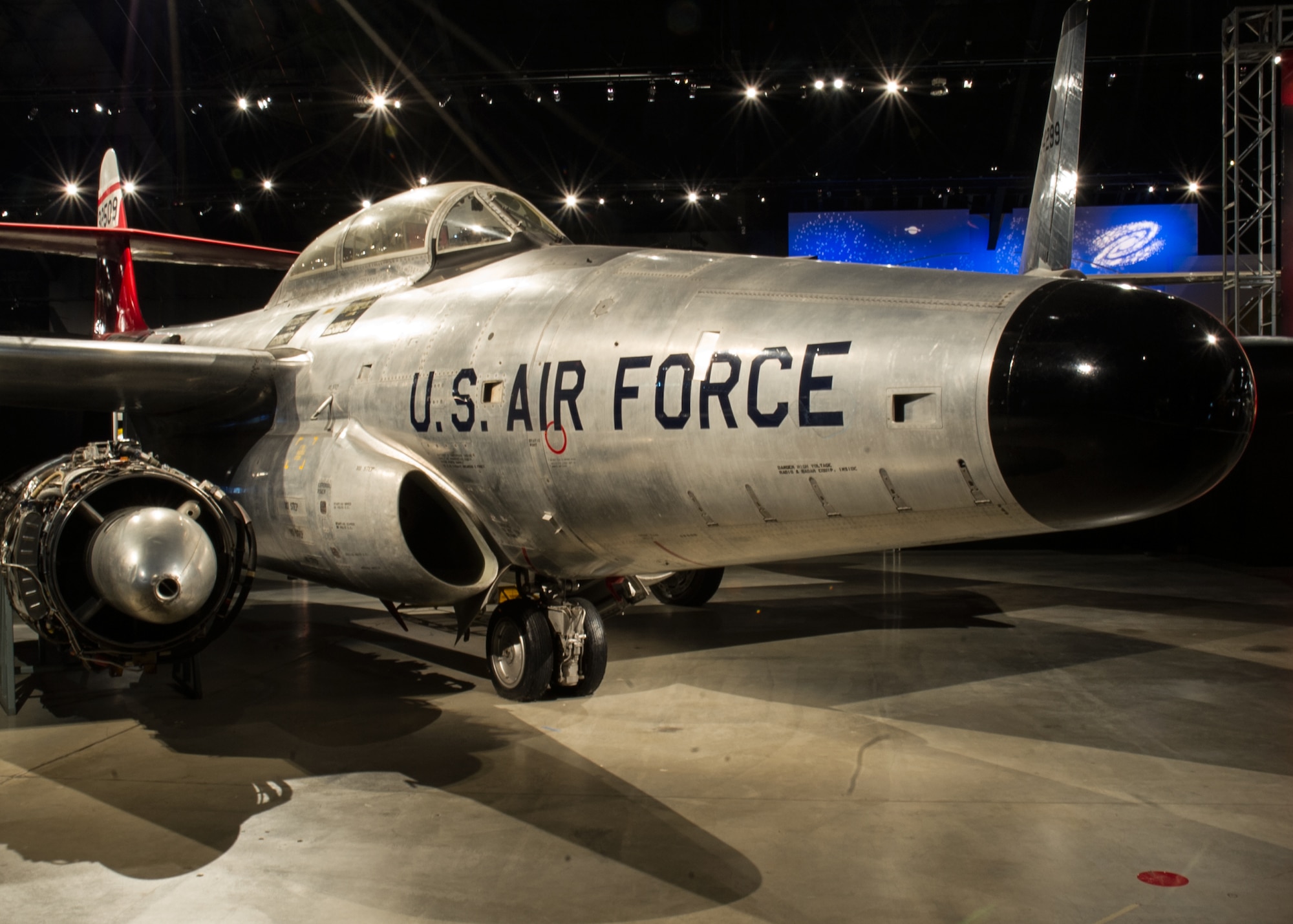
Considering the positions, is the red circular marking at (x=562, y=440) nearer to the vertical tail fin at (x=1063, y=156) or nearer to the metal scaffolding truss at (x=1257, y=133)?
the vertical tail fin at (x=1063, y=156)

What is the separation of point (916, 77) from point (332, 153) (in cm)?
931

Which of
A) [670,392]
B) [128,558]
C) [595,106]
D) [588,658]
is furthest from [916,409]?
[595,106]

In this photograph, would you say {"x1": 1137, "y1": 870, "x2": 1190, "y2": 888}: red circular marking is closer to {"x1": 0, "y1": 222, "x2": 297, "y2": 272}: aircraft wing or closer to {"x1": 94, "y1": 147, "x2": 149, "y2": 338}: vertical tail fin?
{"x1": 0, "y1": 222, "x2": 297, "y2": 272}: aircraft wing

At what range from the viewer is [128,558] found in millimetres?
4461

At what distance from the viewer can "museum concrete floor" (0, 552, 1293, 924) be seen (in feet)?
11.1

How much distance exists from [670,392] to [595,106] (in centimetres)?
1276

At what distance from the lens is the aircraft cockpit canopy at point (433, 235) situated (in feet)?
19.6

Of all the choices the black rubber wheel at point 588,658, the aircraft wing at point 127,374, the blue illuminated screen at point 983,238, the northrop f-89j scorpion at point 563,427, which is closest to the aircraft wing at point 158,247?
the northrop f-89j scorpion at point 563,427

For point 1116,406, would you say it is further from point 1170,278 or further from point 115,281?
point 115,281

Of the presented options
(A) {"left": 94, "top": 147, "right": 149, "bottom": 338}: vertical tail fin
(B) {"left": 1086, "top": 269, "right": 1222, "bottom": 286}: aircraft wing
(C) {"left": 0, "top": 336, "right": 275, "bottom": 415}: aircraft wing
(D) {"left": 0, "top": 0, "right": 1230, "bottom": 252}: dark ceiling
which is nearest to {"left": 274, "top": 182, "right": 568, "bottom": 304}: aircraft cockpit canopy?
(C) {"left": 0, "top": 336, "right": 275, "bottom": 415}: aircraft wing

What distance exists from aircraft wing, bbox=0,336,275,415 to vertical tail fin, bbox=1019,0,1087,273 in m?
7.00

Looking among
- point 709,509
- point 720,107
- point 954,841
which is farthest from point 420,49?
point 954,841

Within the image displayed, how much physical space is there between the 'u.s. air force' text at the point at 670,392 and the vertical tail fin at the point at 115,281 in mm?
6731

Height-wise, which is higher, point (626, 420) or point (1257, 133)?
point (1257, 133)
